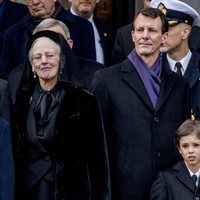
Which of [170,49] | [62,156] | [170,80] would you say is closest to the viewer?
[62,156]

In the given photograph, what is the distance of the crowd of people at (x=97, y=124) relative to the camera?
267 inches

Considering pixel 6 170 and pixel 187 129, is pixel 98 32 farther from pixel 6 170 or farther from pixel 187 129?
pixel 6 170

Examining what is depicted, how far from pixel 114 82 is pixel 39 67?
0.56 meters

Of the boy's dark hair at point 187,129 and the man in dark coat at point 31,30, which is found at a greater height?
the man in dark coat at point 31,30

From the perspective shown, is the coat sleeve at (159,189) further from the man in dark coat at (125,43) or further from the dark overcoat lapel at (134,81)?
the man in dark coat at (125,43)

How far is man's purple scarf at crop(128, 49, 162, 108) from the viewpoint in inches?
281

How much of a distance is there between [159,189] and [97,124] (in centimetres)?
65

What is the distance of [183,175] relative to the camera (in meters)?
7.11

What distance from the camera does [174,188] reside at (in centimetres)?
710

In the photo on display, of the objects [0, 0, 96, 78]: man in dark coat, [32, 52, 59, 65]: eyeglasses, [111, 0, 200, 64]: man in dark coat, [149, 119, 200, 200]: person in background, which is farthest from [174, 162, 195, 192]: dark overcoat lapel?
[0, 0, 96, 78]: man in dark coat

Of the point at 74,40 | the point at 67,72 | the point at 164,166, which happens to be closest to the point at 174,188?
the point at 164,166

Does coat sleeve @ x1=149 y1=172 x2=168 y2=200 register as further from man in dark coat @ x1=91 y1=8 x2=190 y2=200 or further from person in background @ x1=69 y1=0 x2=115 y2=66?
person in background @ x1=69 y1=0 x2=115 y2=66

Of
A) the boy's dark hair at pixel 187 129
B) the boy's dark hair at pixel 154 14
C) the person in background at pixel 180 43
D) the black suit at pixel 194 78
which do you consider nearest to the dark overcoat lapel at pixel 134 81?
the boy's dark hair at pixel 187 129

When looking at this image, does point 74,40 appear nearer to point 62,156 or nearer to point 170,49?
point 170,49
